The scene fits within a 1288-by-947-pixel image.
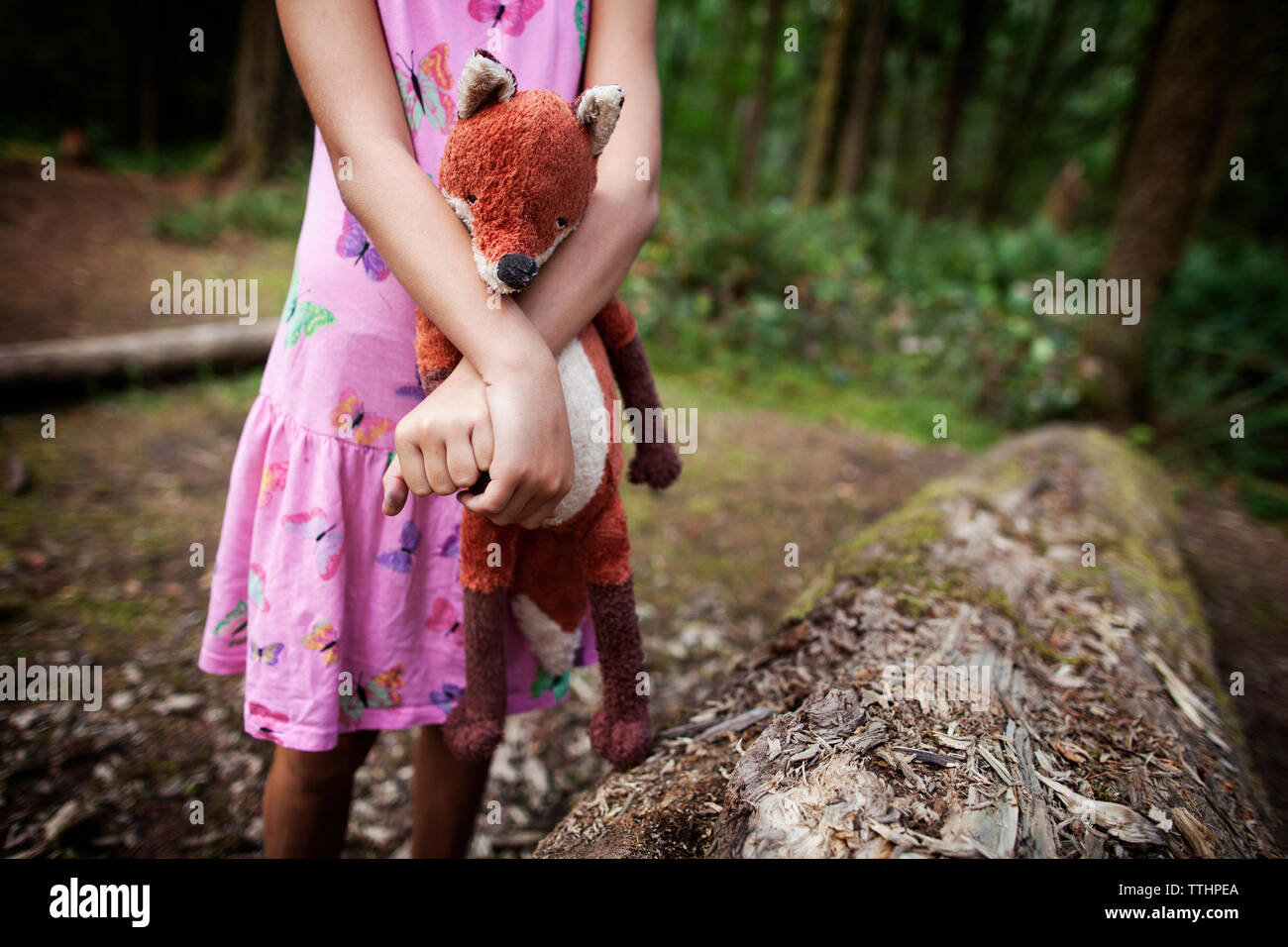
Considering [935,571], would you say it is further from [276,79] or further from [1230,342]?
[276,79]

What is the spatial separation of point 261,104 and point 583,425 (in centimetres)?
1057

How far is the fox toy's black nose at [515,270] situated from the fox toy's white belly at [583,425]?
204 mm

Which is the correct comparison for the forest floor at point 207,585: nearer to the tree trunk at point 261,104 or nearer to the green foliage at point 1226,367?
the green foliage at point 1226,367

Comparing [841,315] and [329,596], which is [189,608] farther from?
[841,315]

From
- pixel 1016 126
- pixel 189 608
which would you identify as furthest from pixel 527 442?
pixel 1016 126

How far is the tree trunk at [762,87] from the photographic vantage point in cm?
1139

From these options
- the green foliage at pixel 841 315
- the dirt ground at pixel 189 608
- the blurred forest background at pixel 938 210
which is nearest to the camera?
the dirt ground at pixel 189 608

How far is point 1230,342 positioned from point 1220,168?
20.0ft

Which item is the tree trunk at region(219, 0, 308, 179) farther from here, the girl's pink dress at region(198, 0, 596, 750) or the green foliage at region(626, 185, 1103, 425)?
the girl's pink dress at region(198, 0, 596, 750)

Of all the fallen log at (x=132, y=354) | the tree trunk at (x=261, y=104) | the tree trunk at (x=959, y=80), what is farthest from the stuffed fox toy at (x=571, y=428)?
the tree trunk at (x=959, y=80)

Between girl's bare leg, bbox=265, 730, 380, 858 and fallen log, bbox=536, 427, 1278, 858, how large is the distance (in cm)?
50

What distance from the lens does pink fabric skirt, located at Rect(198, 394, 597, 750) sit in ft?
4.16

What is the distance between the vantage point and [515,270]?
917 mm
